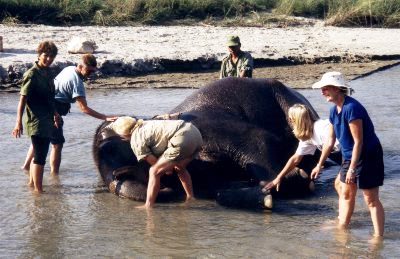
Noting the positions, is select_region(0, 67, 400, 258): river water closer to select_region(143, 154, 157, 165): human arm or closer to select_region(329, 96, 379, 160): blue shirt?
select_region(143, 154, 157, 165): human arm

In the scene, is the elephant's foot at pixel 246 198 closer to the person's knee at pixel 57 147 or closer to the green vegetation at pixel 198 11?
the person's knee at pixel 57 147

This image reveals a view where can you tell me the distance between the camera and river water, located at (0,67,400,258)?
7805 millimetres

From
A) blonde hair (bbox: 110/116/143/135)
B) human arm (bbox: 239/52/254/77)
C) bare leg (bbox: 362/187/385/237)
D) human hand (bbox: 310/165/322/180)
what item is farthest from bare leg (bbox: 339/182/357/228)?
human arm (bbox: 239/52/254/77)

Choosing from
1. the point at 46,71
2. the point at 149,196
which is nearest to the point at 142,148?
the point at 149,196

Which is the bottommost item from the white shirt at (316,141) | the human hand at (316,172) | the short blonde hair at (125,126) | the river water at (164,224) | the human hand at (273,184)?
the river water at (164,224)

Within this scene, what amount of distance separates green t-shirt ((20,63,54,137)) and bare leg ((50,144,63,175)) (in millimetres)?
927

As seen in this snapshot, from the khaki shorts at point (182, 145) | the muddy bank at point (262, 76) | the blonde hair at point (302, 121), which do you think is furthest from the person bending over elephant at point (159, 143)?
the muddy bank at point (262, 76)

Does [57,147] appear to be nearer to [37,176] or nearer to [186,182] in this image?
[37,176]

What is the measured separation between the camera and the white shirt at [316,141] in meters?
9.13

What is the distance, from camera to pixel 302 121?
906 centimetres

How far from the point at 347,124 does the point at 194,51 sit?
440 inches

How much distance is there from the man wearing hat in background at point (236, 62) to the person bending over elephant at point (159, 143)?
3.59 m

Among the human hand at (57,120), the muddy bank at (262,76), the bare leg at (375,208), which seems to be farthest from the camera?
the muddy bank at (262,76)

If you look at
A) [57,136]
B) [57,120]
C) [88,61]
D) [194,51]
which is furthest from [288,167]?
[194,51]
